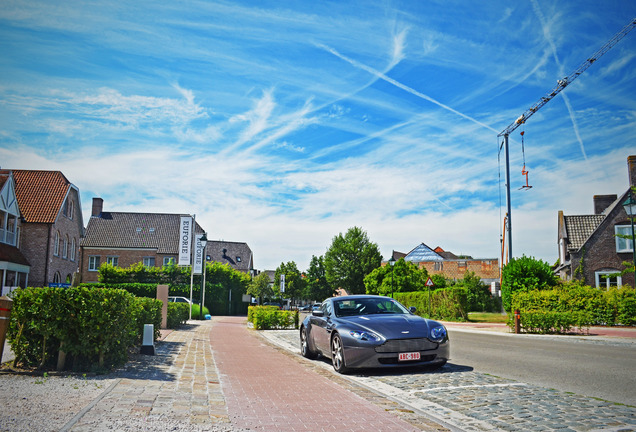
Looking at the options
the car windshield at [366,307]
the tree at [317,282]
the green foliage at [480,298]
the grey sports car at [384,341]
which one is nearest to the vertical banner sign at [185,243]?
the car windshield at [366,307]

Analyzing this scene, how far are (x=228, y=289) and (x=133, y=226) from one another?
620 inches

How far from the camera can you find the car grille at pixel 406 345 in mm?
8703

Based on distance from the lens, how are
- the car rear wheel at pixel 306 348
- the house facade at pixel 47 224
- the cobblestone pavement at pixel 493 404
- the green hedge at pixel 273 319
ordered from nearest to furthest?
the cobblestone pavement at pixel 493 404 < the car rear wheel at pixel 306 348 < the green hedge at pixel 273 319 < the house facade at pixel 47 224

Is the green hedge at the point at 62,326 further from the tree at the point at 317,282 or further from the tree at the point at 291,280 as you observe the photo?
the tree at the point at 317,282

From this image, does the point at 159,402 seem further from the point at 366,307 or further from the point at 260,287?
the point at 260,287

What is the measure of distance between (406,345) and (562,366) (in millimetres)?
3859

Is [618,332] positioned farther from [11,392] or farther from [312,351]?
[11,392]

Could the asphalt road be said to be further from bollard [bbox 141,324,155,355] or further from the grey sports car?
bollard [bbox 141,324,155,355]

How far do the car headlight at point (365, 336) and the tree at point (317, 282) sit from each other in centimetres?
7259

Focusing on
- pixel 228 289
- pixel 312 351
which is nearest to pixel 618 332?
pixel 312 351

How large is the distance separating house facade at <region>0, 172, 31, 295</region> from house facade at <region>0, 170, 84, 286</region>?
63 cm

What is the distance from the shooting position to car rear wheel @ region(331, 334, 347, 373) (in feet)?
29.8

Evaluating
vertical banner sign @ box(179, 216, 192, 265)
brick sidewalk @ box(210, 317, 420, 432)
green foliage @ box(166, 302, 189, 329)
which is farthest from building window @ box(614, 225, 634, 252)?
brick sidewalk @ box(210, 317, 420, 432)

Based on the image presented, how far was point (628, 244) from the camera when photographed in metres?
35.5
